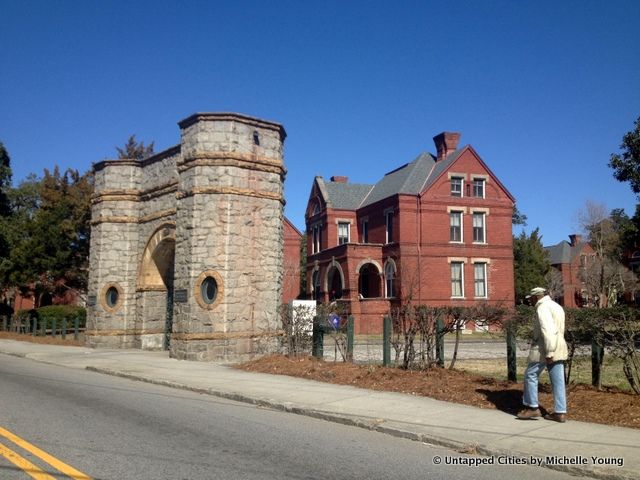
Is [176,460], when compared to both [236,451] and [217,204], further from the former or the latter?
[217,204]

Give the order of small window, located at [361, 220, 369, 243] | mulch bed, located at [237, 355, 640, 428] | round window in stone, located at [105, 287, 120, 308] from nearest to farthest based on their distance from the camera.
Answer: mulch bed, located at [237, 355, 640, 428] < round window in stone, located at [105, 287, 120, 308] < small window, located at [361, 220, 369, 243]

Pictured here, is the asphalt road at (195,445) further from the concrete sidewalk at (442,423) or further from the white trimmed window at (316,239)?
the white trimmed window at (316,239)

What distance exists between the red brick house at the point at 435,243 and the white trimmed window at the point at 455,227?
7 cm

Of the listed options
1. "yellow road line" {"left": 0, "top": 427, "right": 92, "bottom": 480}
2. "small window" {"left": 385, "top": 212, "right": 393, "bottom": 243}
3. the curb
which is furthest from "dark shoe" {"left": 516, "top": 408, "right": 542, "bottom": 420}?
"small window" {"left": 385, "top": 212, "right": 393, "bottom": 243}

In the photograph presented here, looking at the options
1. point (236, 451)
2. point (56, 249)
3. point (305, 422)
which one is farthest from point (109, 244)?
point (236, 451)

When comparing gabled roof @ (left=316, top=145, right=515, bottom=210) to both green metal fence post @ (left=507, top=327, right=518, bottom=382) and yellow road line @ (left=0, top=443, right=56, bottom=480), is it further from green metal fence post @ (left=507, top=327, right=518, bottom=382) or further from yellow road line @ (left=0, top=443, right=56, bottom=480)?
yellow road line @ (left=0, top=443, right=56, bottom=480)

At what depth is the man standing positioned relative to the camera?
25.9 ft

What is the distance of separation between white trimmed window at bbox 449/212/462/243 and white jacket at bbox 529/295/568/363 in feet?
104

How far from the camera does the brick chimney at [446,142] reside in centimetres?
4178

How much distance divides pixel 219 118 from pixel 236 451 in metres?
12.9

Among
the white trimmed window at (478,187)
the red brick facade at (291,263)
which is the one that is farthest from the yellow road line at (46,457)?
the red brick facade at (291,263)

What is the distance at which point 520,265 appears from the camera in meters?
52.3

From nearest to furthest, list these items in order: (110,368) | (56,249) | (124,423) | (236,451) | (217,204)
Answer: (236,451) → (124,423) → (110,368) → (217,204) → (56,249)

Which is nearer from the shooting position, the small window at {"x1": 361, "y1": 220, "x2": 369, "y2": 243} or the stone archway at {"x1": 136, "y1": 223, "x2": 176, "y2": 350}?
the stone archway at {"x1": 136, "y1": 223, "x2": 176, "y2": 350}
